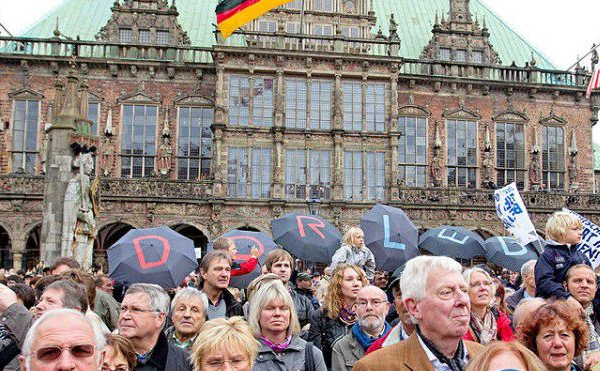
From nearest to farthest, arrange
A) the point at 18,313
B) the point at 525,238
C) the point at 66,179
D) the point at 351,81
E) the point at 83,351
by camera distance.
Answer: the point at 83,351 → the point at 18,313 → the point at 525,238 → the point at 66,179 → the point at 351,81

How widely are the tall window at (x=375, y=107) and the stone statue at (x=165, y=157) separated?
354 inches

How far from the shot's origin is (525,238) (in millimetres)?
11812

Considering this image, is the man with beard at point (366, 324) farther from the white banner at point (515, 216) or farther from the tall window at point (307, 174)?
the tall window at point (307, 174)

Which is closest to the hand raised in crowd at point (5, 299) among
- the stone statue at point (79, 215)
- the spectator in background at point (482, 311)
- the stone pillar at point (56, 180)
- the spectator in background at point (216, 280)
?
the spectator in background at point (216, 280)

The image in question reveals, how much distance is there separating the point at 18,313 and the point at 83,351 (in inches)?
91.5

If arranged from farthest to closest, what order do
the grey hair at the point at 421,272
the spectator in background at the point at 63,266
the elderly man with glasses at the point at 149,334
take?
the spectator in background at the point at 63,266
the elderly man with glasses at the point at 149,334
the grey hair at the point at 421,272

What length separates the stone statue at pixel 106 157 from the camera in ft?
90.5

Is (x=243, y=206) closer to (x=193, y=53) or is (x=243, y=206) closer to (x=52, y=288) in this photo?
(x=193, y=53)

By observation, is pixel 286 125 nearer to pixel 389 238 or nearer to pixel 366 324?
pixel 389 238

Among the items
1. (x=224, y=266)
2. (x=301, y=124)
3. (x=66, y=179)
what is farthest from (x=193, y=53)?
(x=224, y=266)

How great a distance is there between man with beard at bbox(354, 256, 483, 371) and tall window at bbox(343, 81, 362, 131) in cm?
2444

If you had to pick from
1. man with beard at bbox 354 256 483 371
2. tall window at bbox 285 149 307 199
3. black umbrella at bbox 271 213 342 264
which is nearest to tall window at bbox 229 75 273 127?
tall window at bbox 285 149 307 199

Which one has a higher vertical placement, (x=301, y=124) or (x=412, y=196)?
(x=301, y=124)

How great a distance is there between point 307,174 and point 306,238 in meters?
16.1
